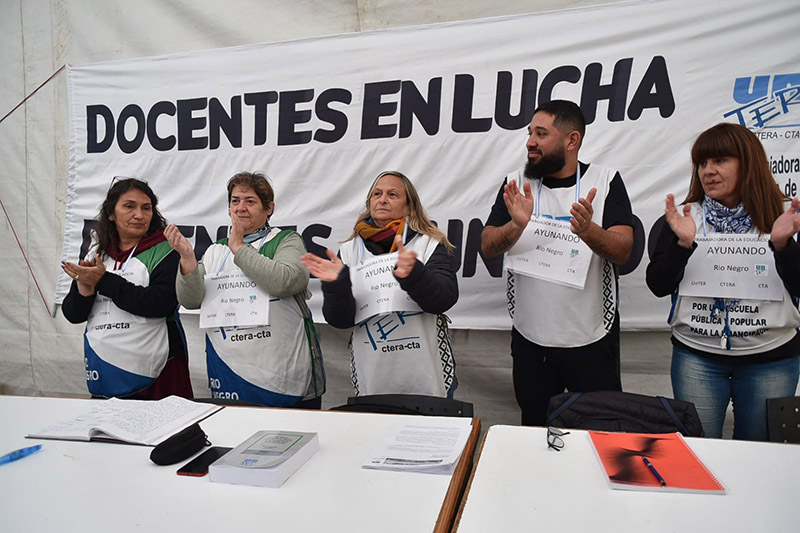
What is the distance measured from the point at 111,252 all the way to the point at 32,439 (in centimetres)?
113

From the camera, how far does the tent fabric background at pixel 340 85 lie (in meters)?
2.41

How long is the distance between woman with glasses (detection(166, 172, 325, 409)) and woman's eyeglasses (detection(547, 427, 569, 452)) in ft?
3.85

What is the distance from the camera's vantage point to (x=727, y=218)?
1.91 meters

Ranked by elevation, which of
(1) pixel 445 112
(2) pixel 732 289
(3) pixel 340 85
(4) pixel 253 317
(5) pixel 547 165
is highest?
(3) pixel 340 85

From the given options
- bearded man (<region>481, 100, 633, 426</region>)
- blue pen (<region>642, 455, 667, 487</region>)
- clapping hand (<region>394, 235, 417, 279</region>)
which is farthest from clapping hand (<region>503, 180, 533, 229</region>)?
blue pen (<region>642, 455, 667, 487</region>)

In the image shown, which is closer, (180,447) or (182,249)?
(180,447)

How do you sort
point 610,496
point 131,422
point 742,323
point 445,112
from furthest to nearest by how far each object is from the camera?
point 445,112 < point 742,323 < point 131,422 < point 610,496

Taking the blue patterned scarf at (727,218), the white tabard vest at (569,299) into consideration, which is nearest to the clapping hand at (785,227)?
the blue patterned scarf at (727,218)

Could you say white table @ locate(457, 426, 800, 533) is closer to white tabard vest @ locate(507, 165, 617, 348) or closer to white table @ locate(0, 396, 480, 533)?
white table @ locate(0, 396, 480, 533)

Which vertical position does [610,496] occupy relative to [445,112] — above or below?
below

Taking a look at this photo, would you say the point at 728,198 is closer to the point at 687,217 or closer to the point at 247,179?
the point at 687,217

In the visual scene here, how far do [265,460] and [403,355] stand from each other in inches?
35.5

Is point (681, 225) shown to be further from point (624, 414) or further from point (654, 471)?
point (654, 471)

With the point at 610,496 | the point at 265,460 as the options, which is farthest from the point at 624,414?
the point at 265,460
